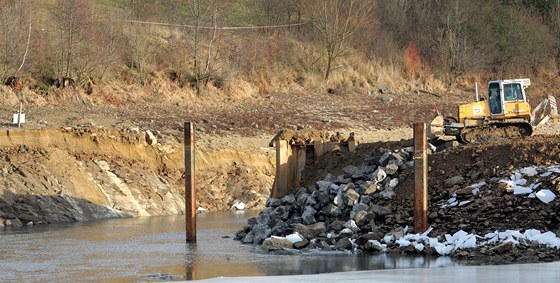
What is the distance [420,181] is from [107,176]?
16.6m

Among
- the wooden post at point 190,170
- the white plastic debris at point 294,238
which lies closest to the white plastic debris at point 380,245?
the white plastic debris at point 294,238

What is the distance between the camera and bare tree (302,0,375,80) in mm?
60594

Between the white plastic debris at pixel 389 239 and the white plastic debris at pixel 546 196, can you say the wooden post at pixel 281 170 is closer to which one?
the white plastic debris at pixel 389 239

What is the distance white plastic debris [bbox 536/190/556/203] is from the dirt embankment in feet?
54.4

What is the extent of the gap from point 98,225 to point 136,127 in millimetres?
11024

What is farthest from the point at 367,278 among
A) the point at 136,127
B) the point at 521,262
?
the point at 136,127

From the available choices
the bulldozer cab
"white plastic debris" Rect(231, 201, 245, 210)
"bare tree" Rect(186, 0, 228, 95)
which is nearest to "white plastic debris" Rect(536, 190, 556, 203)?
the bulldozer cab

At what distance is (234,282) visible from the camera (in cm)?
1877

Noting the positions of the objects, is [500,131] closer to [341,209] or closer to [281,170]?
[281,170]

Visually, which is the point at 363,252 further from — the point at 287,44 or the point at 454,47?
the point at 454,47

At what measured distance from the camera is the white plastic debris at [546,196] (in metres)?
23.6

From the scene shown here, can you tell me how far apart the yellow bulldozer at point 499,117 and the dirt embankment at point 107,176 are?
904cm

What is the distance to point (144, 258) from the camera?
79.9 ft

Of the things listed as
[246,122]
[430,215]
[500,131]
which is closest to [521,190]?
[430,215]
